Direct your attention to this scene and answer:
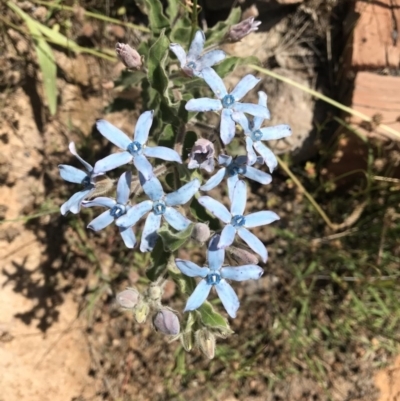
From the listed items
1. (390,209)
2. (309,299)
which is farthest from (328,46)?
(309,299)

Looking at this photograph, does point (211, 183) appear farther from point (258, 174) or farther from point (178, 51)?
point (178, 51)

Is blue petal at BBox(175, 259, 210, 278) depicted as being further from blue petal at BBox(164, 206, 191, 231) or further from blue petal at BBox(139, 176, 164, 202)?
blue petal at BBox(139, 176, 164, 202)

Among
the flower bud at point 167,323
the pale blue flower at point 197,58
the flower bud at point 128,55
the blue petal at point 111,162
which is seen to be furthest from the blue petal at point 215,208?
the flower bud at point 128,55

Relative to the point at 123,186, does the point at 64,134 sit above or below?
below

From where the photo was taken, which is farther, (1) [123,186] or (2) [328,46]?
(2) [328,46]

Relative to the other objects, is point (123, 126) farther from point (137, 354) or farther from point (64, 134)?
point (137, 354)

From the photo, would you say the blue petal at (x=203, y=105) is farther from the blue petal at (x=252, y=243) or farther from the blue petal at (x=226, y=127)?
the blue petal at (x=252, y=243)

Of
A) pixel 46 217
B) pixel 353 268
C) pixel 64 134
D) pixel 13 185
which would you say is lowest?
pixel 353 268
